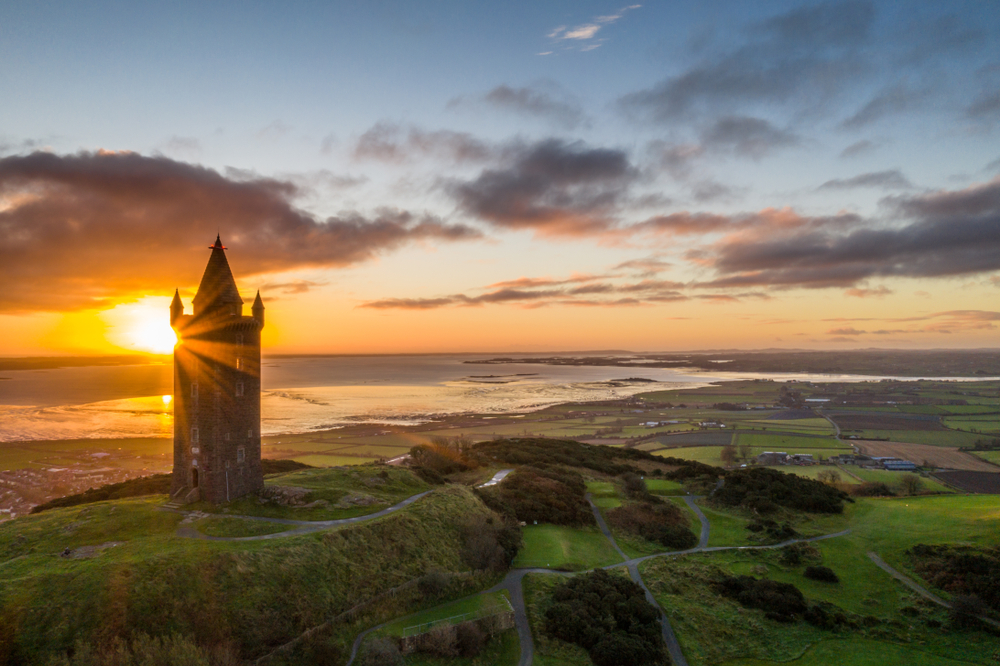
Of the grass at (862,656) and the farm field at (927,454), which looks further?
the farm field at (927,454)

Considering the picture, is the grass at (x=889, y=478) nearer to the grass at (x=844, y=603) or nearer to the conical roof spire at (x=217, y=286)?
the grass at (x=844, y=603)

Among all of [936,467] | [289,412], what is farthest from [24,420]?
[936,467]

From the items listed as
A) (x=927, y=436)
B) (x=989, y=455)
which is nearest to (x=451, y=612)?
(x=989, y=455)

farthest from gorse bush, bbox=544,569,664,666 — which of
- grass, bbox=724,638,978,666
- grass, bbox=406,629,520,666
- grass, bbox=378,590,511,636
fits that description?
grass, bbox=724,638,978,666

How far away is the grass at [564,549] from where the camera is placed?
3688cm

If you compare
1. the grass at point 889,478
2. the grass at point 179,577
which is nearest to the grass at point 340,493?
the grass at point 179,577

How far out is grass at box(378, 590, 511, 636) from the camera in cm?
2638

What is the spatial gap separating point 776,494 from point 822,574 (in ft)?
57.0

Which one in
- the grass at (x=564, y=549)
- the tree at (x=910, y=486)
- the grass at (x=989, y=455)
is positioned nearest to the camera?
the grass at (x=564, y=549)

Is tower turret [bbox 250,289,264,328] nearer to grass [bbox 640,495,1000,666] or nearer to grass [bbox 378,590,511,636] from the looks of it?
grass [bbox 378,590,511,636]

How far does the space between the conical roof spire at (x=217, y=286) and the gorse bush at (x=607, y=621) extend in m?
31.3

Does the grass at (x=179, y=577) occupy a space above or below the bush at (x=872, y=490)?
above

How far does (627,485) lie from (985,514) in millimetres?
31906

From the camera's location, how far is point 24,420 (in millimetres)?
113562
